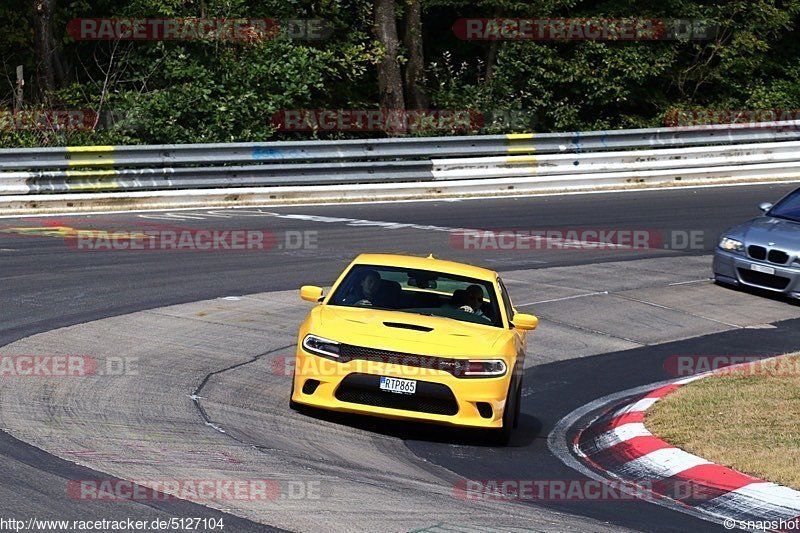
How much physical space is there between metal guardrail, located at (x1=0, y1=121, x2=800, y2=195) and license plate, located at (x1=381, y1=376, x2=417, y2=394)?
1256cm

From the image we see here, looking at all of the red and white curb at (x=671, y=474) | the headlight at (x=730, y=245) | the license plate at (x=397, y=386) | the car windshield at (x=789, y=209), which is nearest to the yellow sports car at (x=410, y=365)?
the license plate at (x=397, y=386)

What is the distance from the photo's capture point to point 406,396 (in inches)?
377

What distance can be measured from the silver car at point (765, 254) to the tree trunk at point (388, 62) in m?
12.8

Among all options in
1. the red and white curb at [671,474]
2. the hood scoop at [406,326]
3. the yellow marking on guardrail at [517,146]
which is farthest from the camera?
the yellow marking on guardrail at [517,146]

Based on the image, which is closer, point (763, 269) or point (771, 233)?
point (763, 269)

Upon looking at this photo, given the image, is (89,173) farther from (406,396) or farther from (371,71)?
(371,71)

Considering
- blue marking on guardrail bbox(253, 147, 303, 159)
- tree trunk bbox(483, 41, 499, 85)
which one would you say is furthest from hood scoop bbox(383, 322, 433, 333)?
tree trunk bbox(483, 41, 499, 85)

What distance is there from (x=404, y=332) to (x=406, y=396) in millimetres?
592

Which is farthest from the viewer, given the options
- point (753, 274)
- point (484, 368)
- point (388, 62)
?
point (388, 62)

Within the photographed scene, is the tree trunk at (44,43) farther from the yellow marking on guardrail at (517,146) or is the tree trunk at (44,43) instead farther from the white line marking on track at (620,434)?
the white line marking on track at (620,434)

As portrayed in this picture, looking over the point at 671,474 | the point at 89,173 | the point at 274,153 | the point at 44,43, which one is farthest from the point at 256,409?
the point at 44,43

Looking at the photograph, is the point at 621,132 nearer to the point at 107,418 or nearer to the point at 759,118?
the point at 759,118

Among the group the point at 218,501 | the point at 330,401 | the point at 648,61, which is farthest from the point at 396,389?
the point at 648,61

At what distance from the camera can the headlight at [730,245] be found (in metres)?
17.7
